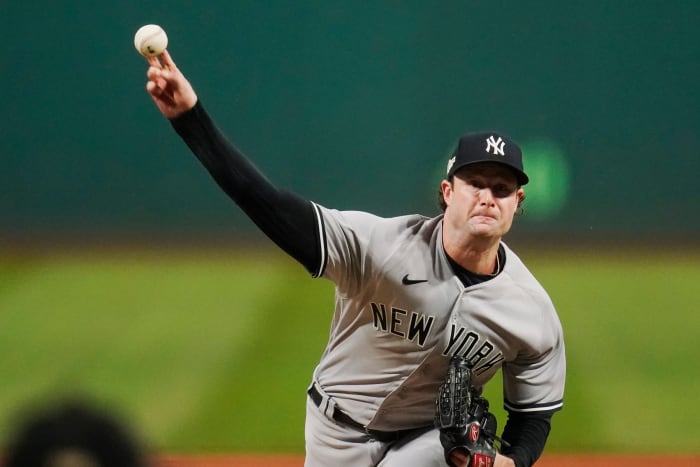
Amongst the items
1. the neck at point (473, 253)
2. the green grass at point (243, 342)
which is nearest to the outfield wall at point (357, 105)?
the green grass at point (243, 342)

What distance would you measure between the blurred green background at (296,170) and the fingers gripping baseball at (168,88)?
105 inches

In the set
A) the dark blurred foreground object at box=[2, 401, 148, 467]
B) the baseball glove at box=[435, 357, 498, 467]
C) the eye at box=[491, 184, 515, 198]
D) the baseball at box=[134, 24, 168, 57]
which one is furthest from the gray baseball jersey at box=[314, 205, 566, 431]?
the dark blurred foreground object at box=[2, 401, 148, 467]

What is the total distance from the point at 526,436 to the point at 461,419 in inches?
14.2

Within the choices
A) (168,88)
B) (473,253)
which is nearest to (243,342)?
(473,253)

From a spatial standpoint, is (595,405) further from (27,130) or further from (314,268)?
(27,130)

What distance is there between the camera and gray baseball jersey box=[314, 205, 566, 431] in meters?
2.42

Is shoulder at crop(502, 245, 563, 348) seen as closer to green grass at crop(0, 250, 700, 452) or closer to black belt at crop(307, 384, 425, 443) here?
black belt at crop(307, 384, 425, 443)

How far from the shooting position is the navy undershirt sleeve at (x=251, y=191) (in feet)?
6.82

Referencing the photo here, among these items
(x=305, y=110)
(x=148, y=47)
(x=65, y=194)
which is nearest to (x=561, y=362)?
(x=148, y=47)

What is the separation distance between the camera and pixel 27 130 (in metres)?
4.81

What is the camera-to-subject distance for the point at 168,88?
2.04 meters

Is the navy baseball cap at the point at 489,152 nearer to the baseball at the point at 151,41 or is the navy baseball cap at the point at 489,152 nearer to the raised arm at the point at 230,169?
the raised arm at the point at 230,169

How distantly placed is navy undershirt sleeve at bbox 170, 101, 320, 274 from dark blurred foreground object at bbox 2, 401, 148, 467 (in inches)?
26.3

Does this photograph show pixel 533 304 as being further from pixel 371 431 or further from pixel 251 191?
pixel 251 191
